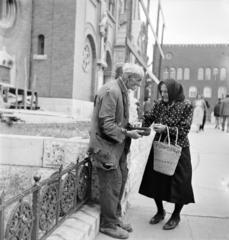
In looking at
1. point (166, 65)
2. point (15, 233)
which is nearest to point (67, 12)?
point (15, 233)

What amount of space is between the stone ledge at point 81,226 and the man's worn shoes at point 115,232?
9 cm

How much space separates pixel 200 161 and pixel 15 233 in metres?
5.77

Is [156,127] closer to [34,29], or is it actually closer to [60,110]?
[60,110]

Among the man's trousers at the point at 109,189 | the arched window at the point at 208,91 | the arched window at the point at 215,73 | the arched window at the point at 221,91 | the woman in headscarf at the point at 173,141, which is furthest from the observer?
the arched window at the point at 208,91

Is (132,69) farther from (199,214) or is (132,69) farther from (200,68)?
(200,68)

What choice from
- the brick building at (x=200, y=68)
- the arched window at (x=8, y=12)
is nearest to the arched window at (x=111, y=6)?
the arched window at (x=8, y=12)

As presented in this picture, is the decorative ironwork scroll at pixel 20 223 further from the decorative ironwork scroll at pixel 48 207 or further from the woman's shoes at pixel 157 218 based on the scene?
the woman's shoes at pixel 157 218

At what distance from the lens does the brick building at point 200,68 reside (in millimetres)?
54750

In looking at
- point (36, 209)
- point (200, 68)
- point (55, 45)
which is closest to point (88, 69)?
point (55, 45)

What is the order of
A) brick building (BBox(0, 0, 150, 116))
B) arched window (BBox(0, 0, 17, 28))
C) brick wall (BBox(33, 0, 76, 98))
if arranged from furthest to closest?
brick wall (BBox(33, 0, 76, 98))
brick building (BBox(0, 0, 150, 116))
arched window (BBox(0, 0, 17, 28))

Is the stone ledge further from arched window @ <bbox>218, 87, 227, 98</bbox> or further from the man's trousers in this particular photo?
arched window @ <bbox>218, 87, 227, 98</bbox>

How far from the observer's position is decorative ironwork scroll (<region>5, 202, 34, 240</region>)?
1895 mm

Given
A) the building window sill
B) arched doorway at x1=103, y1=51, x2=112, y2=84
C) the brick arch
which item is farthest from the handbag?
arched doorway at x1=103, y1=51, x2=112, y2=84

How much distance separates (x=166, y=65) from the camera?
5700 centimetres
